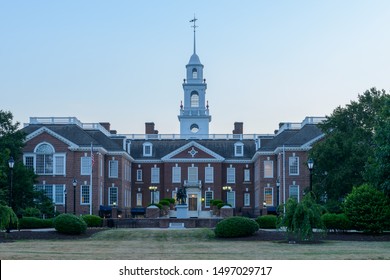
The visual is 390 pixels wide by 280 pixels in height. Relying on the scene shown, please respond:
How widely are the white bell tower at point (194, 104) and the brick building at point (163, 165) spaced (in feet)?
13.8

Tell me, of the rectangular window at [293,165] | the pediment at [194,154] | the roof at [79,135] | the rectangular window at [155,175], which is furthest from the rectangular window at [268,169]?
the roof at [79,135]

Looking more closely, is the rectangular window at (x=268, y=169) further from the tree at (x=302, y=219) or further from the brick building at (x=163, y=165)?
the tree at (x=302, y=219)

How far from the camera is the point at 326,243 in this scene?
114ft

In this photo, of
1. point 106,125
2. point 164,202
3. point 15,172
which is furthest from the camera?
point 106,125

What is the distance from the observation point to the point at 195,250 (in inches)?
1189

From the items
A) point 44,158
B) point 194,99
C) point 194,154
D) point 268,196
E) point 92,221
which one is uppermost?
point 194,99

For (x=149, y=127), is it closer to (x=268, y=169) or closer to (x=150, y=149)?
(x=150, y=149)

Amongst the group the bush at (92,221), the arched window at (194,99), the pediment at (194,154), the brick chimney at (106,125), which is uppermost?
the arched window at (194,99)

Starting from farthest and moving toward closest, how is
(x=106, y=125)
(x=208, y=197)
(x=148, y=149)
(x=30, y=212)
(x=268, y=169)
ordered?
(x=106, y=125) → (x=148, y=149) → (x=208, y=197) → (x=268, y=169) → (x=30, y=212)

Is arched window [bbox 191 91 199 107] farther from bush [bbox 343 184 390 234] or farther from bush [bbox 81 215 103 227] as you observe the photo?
bush [bbox 343 184 390 234]

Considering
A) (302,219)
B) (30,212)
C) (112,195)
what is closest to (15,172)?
(30,212)

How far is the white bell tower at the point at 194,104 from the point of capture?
97.4m

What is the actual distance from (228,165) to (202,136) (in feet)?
28.9

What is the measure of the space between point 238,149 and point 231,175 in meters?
3.09
